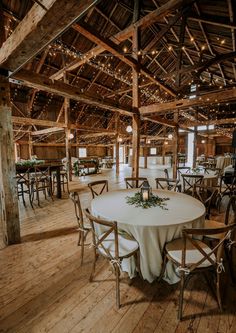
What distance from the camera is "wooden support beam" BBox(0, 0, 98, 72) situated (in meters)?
1.21

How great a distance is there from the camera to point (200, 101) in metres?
3.87

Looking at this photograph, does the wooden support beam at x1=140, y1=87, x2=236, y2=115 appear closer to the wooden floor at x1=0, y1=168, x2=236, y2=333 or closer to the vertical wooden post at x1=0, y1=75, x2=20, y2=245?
the vertical wooden post at x1=0, y1=75, x2=20, y2=245

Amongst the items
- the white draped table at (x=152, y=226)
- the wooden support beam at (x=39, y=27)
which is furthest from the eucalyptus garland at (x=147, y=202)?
the wooden support beam at (x=39, y=27)

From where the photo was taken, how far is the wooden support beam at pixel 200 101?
11.7 ft

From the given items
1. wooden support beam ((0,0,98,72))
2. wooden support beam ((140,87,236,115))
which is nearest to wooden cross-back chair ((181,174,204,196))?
wooden support beam ((140,87,236,115))

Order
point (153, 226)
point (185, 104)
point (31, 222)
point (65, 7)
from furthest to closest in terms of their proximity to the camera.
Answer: point (185, 104) → point (31, 222) → point (153, 226) → point (65, 7)

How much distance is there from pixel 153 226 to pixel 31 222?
2.86 metres

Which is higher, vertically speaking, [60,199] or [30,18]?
[30,18]

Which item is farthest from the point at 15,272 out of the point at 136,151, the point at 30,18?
the point at 136,151

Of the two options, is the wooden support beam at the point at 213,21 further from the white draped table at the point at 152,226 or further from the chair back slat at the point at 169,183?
the white draped table at the point at 152,226

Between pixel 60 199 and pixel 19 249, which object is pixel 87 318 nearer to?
pixel 19 249

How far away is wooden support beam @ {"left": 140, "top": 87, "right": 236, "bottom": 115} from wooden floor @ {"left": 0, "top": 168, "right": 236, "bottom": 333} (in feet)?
11.5

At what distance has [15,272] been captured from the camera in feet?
6.59

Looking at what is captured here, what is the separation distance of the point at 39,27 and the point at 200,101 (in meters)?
3.57
